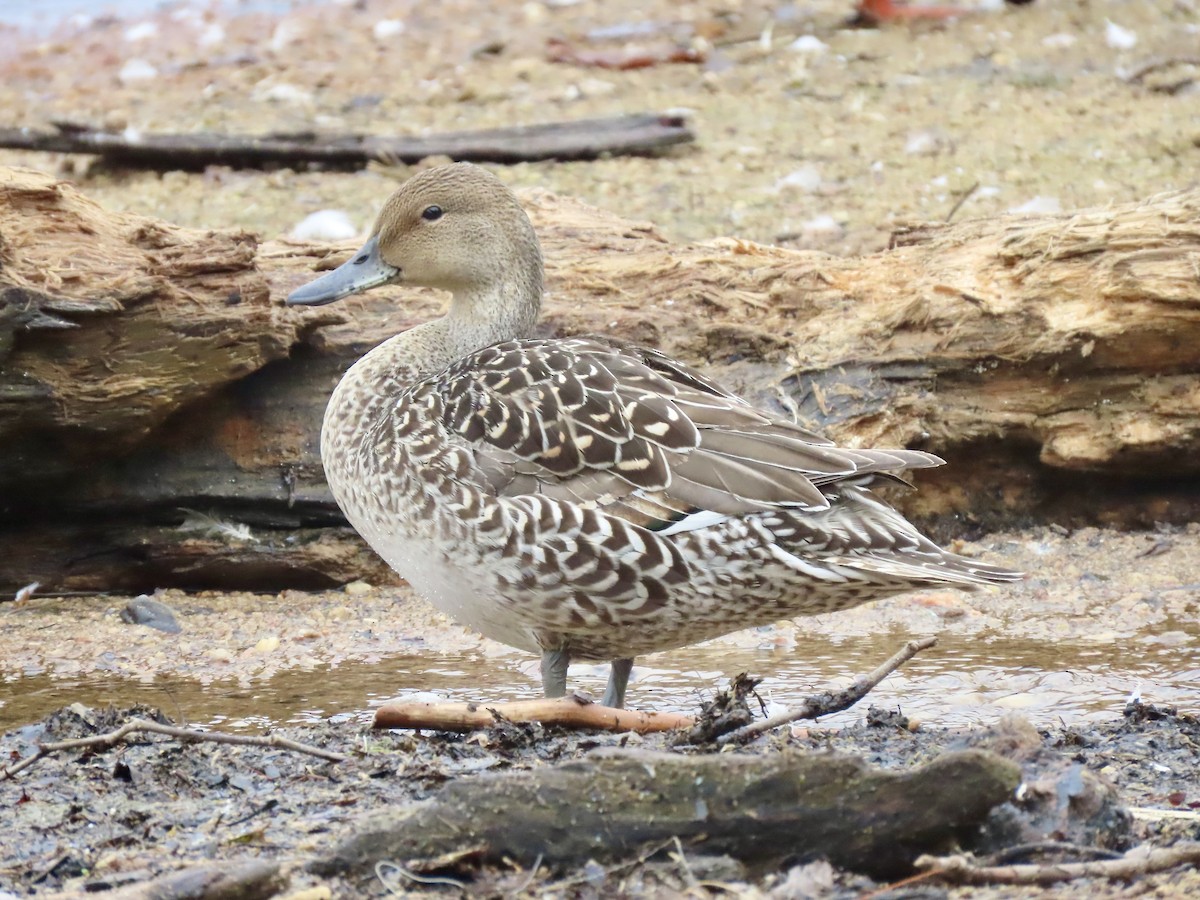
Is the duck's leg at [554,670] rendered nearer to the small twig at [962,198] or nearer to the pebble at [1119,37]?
the small twig at [962,198]

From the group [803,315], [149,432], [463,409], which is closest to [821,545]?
[463,409]

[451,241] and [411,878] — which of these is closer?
[411,878]

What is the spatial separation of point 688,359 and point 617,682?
1695 mm

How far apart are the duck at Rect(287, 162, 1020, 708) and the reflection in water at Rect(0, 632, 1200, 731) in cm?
51

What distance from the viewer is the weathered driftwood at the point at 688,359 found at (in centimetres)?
562

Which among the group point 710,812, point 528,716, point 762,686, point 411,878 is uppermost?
point 710,812

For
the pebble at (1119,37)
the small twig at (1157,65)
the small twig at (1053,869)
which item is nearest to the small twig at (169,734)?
the small twig at (1053,869)

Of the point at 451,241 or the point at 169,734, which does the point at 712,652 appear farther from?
the point at 169,734

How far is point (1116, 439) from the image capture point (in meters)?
6.05

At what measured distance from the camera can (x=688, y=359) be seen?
243 inches

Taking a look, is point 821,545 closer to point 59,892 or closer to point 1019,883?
point 1019,883

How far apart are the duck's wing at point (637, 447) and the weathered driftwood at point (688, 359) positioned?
1403 millimetres

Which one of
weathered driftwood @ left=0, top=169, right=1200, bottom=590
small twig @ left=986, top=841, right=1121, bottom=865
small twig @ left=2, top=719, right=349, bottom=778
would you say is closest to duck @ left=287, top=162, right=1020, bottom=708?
small twig @ left=2, top=719, right=349, bottom=778

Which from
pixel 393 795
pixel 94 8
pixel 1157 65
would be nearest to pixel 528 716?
pixel 393 795
